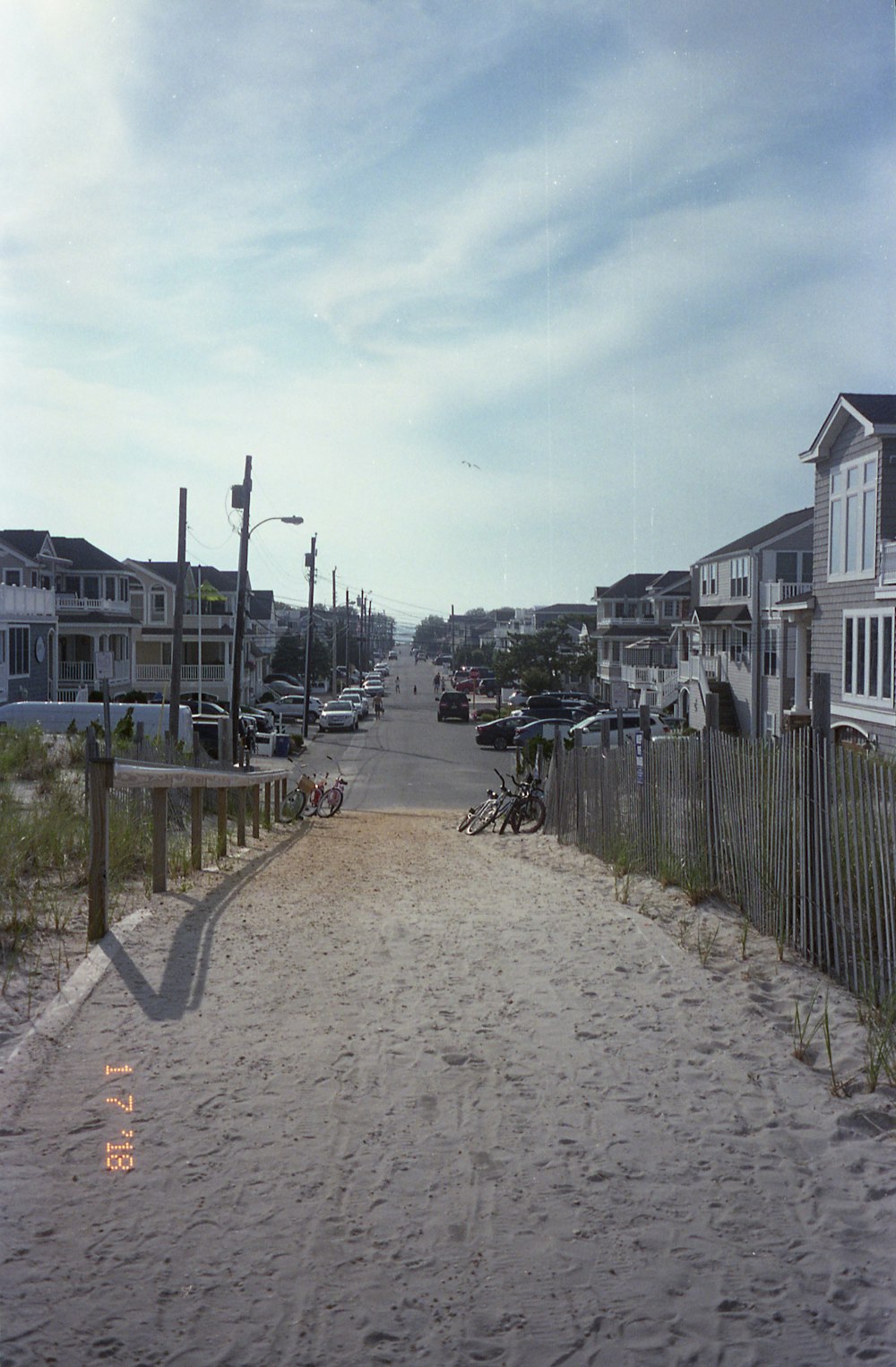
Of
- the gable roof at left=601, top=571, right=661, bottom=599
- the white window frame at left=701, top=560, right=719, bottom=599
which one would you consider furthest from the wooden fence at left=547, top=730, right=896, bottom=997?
the gable roof at left=601, top=571, right=661, bottom=599

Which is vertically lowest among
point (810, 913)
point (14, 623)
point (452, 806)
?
point (452, 806)

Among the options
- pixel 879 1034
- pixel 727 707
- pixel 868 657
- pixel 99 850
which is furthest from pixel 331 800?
pixel 727 707

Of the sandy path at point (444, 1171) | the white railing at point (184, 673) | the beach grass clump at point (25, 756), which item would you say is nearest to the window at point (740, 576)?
the white railing at point (184, 673)

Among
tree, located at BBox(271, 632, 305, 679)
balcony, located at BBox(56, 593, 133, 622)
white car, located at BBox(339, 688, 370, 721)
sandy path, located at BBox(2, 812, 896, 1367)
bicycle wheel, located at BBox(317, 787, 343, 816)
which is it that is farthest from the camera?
tree, located at BBox(271, 632, 305, 679)

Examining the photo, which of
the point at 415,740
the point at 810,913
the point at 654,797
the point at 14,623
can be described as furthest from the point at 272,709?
the point at 810,913

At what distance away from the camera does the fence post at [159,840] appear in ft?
31.6

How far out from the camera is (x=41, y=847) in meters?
10.2

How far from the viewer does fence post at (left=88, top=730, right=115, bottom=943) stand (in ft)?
25.7

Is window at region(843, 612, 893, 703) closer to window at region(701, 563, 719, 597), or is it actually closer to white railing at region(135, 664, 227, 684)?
window at region(701, 563, 719, 597)

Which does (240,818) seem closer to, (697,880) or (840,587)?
(697,880)

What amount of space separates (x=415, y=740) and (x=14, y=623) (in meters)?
19.8

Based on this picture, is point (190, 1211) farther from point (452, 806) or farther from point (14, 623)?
point (14, 623)

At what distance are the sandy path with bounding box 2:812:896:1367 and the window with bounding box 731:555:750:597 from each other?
153 feet

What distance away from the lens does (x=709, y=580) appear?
193 ft
